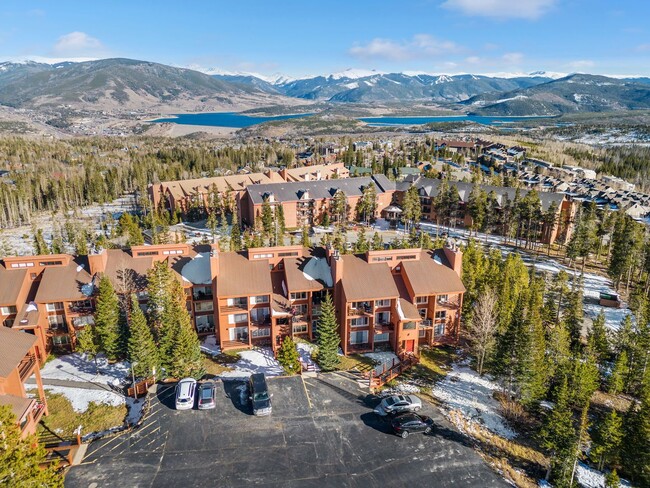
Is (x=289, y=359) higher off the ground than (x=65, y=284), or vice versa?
(x=65, y=284)

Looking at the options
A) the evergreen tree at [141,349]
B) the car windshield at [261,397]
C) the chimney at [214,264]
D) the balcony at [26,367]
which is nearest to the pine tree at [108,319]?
the evergreen tree at [141,349]

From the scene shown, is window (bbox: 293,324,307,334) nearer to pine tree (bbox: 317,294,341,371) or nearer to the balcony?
pine tree (bbox: 317,294,341,371)

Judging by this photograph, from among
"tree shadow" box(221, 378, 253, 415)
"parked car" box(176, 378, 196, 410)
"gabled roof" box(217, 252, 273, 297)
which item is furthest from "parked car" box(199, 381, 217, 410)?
"gabled roof" box(217, 252, 273, 297)

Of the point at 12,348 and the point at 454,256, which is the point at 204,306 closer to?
the point at 12,348

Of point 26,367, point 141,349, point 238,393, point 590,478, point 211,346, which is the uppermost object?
point 26,367

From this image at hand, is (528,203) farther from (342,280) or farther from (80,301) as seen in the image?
(80,301)

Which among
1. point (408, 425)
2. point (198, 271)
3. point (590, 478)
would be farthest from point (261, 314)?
point (590, 478)

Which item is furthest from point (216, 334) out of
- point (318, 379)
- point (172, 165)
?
point (172, 165)
